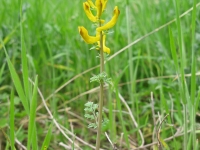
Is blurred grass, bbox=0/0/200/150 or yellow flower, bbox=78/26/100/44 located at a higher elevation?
yellow flower, bbox=78/26/100/44

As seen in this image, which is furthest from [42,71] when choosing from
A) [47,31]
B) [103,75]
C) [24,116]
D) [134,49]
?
[103,75]

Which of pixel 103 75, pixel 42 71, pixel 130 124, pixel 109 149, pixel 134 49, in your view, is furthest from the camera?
pixel 134 49

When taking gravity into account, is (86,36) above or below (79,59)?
above

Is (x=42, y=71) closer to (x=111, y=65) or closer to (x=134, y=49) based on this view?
(x=111, y=65)

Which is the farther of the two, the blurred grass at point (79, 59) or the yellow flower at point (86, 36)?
the blurred grass at point (79, 59)

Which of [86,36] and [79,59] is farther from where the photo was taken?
[79,59]

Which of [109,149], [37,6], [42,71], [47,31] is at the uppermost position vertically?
[37,6]

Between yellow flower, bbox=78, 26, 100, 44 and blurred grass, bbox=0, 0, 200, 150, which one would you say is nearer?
yellow flower, bbox=78, 26, 100, 44

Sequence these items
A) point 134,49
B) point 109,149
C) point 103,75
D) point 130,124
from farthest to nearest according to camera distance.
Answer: point 134,49
point 130,124
point 109,149
point 103,75

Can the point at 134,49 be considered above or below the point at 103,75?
below

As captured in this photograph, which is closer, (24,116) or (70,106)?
(24,116)

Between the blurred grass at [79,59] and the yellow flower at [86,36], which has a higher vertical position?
the yellow flower at [86,36]
